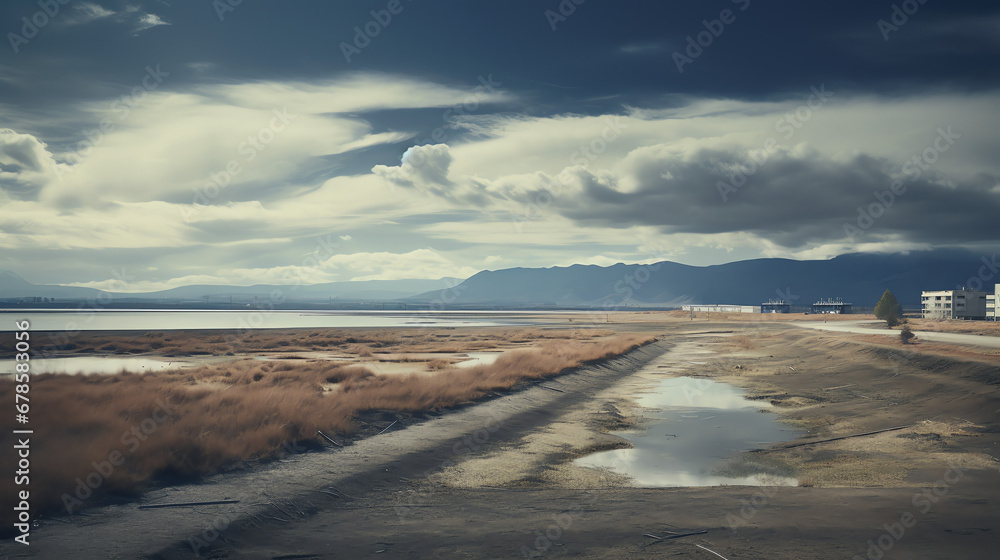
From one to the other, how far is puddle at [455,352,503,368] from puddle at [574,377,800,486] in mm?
13813

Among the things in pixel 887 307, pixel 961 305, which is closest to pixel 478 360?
pixel 887 307

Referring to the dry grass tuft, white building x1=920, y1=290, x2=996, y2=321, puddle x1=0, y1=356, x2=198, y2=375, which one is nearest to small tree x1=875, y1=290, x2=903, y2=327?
white building x1=920, y1=290, x2=996, y2=321

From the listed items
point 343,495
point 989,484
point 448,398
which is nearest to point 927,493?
point 989,484

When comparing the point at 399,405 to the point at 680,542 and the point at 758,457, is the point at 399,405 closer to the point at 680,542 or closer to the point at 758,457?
the point at 758,457

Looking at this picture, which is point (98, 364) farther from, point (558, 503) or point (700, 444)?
point (558, 503)

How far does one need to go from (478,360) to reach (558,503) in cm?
3402

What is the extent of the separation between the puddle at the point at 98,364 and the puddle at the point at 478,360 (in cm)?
1821

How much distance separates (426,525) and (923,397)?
22.1 m

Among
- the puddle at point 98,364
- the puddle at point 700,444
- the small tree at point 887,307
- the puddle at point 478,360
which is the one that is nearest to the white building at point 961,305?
the small tree at point 887,307

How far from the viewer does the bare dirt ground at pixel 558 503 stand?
29.1ft

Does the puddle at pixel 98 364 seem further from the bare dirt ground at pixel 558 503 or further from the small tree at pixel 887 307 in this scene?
the small tree at pixel 887 307

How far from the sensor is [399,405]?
21.4 meters

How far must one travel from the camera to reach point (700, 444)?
60.5 ft

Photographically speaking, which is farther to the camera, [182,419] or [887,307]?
[887,307]
